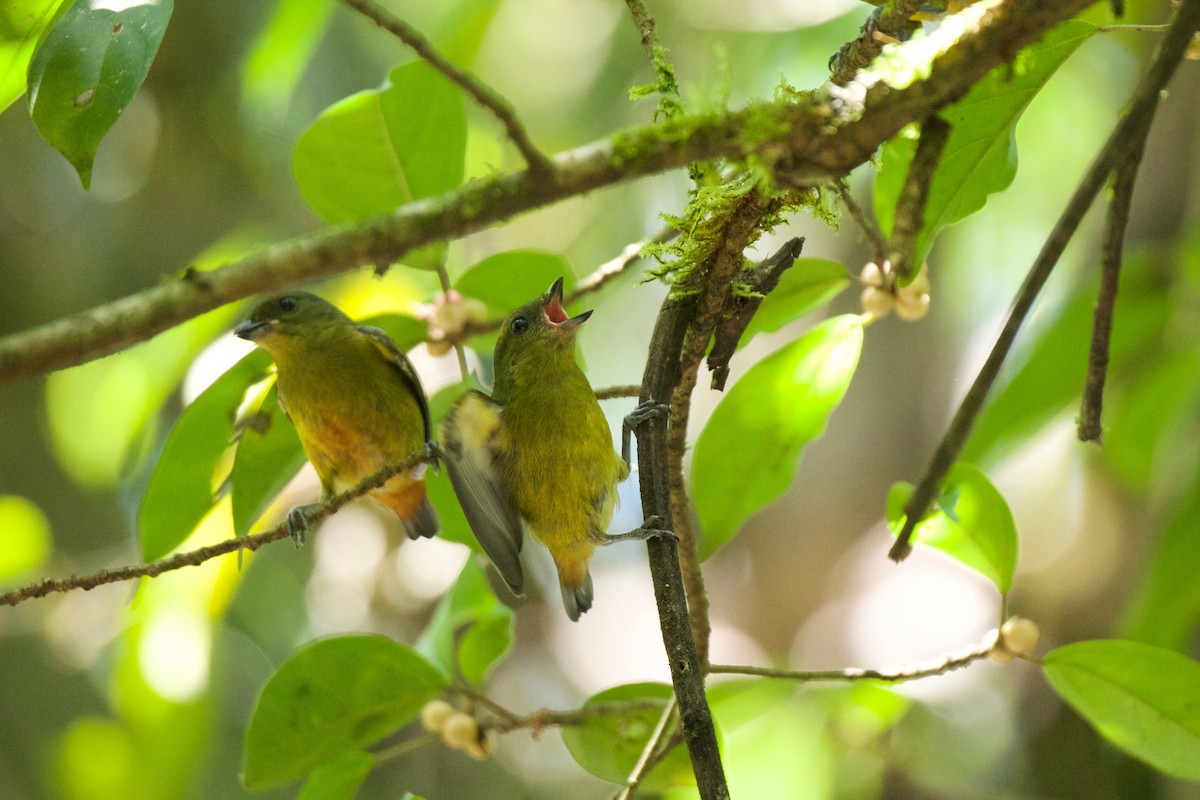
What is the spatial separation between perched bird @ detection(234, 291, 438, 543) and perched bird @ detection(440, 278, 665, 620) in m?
0.25

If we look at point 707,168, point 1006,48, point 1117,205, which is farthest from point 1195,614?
point 1006,48

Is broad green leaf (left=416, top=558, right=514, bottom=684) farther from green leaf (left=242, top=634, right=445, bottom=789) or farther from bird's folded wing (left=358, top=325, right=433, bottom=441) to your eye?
bird's folded wing (left=358, top=325, right=433, bottom=441)

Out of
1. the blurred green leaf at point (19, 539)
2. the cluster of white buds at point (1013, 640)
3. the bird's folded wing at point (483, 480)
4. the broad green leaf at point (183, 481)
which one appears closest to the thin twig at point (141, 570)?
the broad green leaf at point (183, 481)

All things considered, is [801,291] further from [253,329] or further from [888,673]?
[253,329]

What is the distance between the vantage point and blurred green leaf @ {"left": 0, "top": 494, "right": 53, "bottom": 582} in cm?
335

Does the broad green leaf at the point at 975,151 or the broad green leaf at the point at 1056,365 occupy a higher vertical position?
the broad green leaf at the point at 975,151

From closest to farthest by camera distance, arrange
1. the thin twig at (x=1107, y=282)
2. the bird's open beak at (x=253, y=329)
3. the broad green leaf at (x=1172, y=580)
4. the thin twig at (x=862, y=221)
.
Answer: the thin twig at (x=1107, y=282)
the thin twig at (x=862, y=221)
the broad green leaf at (x=1172, y=580)
the bird's open beak at (x=253, y=329)

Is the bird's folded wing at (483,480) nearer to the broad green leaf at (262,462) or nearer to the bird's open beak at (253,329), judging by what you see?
the broad green leaf at (262,462)

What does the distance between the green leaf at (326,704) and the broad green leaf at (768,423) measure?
730 mm

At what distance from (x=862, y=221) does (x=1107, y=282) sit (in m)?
0.36

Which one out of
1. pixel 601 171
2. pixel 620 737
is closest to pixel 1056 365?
pixel 620 737

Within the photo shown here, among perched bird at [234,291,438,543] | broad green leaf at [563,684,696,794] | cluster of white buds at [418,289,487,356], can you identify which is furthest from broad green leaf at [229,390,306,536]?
broad green leaf at [563,684,696,794]

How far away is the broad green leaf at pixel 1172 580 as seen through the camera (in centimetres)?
266

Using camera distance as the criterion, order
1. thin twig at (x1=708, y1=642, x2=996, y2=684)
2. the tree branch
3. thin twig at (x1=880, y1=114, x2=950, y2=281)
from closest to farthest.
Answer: the tree branch
thin twig at (x1=880, y1=114, x2=950, y2=281)
thin twig at (x1=708, y1=642, x2=996, y2=684)
